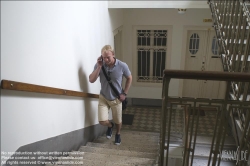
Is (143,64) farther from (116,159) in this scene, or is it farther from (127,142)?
(116,159)

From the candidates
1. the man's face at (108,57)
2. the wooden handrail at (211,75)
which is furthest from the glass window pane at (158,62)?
the wooden handrail at (211,75)

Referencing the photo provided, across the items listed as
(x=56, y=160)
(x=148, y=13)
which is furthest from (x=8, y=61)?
(x=148, y=13)

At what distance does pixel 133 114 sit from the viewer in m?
5.81

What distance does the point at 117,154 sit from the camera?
2.43 m

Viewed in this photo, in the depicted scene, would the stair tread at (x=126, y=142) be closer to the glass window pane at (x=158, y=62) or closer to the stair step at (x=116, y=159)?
the stair step at (x=116, y=159)

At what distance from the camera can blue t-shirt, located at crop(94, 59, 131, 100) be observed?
8.69 ft

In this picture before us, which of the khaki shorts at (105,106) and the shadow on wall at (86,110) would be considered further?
the khaki shorts at (105,106)

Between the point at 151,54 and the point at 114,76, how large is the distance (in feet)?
11.1

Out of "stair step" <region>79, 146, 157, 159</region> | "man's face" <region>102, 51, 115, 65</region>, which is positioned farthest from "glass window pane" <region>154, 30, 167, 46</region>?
"stair step" <region>79, 146, 157, 159</region>

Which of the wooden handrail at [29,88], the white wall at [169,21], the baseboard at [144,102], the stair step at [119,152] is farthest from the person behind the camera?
the baseboard at [144,102]

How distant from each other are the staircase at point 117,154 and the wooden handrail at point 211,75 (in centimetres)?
110

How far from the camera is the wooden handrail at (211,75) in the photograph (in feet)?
4.30

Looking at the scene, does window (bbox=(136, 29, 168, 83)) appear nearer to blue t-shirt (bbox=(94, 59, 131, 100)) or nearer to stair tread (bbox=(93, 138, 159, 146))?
stair tread (bbox=(93, 138, 159, 146))

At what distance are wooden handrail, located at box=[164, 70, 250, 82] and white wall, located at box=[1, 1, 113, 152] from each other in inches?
38.0
